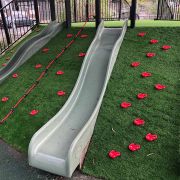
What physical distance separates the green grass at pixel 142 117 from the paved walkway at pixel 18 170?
0.54 metres

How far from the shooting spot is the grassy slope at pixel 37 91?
583cm

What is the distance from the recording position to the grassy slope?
5828 mm

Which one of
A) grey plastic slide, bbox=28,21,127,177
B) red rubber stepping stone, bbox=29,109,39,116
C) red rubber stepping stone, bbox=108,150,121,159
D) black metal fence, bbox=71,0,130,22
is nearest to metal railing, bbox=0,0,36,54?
black metal fence, bbox=71,0,130,22

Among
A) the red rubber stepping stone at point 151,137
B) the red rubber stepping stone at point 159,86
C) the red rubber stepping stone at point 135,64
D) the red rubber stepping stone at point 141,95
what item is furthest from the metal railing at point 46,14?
the red rubber stepping stone at point 151,137

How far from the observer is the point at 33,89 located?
23.0 ft

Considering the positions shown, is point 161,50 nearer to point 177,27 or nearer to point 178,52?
point 178,52

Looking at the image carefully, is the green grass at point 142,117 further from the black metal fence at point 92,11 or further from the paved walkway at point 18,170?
the black metal fence at point 92,11

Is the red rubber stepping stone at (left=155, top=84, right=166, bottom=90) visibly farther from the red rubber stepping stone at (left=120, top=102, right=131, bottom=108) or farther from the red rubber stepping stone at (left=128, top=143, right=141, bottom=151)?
the red rubber stepping stone at (left=128, top=143, right=141, bottom=151)

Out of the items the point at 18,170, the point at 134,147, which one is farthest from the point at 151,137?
the point at 18,170

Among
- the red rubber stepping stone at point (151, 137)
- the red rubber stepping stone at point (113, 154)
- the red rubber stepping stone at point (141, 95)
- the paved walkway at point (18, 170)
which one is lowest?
the paved walkway at point (18, 170)

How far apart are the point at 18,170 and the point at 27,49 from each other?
14.8 feet

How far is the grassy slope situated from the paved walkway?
20 cm

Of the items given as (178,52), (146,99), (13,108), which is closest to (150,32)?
(178,52)

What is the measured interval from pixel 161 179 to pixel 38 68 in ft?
15.6
